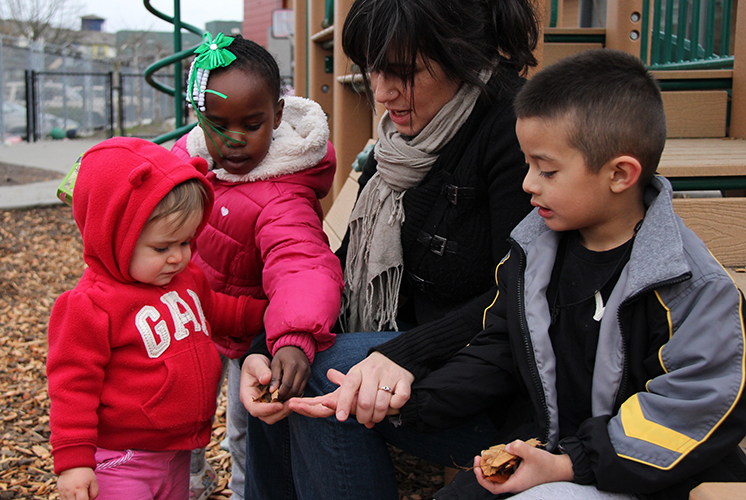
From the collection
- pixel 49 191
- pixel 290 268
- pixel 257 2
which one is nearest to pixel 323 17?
pixel 290 268

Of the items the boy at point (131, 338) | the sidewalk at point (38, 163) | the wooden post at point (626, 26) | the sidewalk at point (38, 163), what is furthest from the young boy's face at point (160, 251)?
the sidewalk at point (38, 163)

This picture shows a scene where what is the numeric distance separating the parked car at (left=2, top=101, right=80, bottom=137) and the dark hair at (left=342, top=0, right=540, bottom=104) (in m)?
18.0

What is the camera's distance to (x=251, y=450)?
1893 mm

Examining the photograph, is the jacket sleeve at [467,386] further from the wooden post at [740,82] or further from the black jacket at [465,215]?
the wooden post at [740,82]

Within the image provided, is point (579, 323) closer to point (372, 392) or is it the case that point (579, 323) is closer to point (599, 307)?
point (599, 307)

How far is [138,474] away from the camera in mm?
1702

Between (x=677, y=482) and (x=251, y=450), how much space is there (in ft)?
3.84

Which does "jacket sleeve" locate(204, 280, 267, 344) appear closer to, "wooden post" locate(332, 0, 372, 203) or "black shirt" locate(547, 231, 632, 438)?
"black shirt" locate(547, 231, 632, 438)

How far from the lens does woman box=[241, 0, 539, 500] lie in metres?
1.56

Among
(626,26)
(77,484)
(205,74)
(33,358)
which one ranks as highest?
(626,26)

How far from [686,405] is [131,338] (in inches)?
49.2

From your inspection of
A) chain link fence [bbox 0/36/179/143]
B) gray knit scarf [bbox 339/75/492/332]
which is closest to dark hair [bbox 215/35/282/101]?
gray knit scarf [bbox 339/75/492/332]

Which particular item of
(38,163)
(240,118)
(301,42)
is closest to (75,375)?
(240,118)

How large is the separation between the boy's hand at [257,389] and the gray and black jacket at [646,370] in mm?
365
